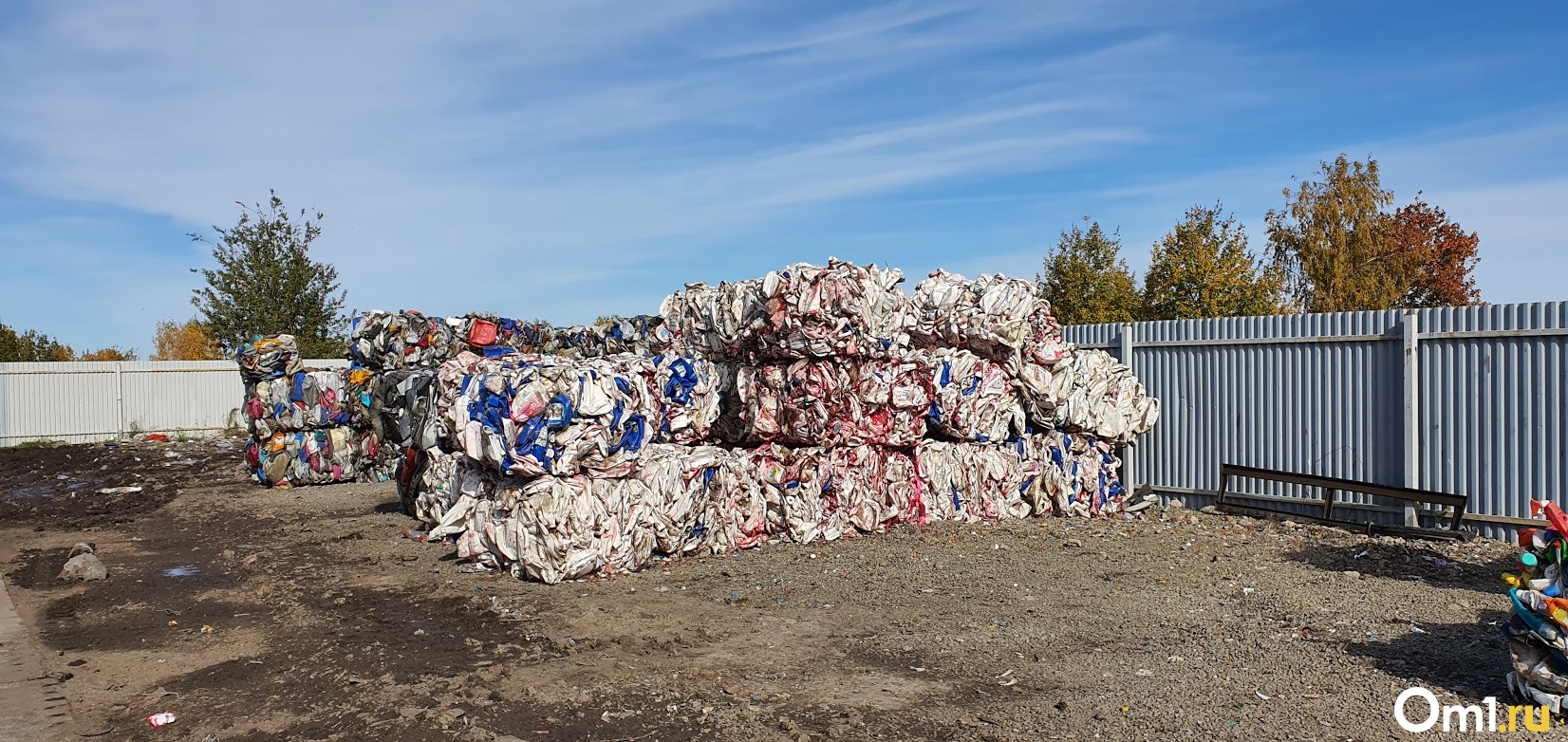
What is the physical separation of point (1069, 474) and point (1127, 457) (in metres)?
0.99

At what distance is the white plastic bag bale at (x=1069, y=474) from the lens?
10438 millimetres

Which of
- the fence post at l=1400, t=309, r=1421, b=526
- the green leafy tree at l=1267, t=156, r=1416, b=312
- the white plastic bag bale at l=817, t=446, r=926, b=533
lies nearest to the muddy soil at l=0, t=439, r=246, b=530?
the white plastic bag bale at l=817, t=446, r=926, b=533

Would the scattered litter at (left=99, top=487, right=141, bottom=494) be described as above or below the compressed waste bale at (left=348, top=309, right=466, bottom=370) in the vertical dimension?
below

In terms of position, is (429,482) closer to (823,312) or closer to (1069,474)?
(823,312)

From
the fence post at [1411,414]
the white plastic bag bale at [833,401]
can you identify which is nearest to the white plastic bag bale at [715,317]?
the white plastic bag bale at [833,401]

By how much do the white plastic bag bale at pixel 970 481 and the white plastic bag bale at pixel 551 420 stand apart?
304 centimetres

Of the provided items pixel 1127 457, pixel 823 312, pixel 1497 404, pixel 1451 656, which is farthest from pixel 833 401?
pixel 1497 404

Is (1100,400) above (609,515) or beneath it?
above

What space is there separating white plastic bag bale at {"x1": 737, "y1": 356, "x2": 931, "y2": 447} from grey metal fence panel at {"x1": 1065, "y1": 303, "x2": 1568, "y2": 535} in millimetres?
3120

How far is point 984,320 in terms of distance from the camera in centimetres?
1023

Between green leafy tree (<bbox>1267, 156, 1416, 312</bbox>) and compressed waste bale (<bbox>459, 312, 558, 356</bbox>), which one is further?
green leafy tree (<bbox>1267, 156, 1416, 312</bbox>)

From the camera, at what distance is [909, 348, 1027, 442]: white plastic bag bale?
996 cm

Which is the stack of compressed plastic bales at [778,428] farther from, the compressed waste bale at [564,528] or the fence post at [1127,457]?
the fence post at [1127,457]

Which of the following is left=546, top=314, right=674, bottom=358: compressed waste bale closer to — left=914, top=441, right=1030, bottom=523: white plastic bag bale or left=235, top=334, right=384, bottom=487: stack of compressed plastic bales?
left=235, top=334, right=384, bottom=487: stack of compressed plastic bales
